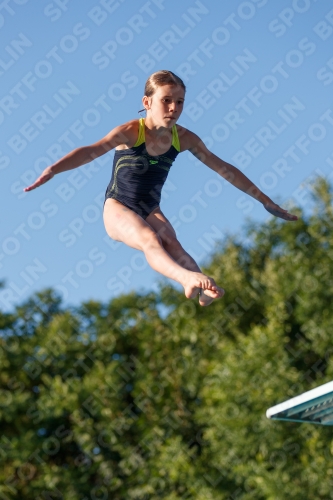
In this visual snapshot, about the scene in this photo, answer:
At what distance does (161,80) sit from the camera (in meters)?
4.52

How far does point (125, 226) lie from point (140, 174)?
1.31ft

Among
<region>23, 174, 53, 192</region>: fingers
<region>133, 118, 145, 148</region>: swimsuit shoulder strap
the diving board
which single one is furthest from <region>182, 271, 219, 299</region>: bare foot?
the diving board

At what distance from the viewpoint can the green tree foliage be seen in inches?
634

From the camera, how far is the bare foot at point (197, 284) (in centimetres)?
404

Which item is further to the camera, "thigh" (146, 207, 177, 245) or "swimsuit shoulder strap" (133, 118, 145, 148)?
"thigh" (146, 207, 177, 245)

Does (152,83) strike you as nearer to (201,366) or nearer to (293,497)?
(293,497)

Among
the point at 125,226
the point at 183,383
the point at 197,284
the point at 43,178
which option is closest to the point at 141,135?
the point at 125,226

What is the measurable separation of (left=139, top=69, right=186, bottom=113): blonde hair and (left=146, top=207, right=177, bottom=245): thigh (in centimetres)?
79

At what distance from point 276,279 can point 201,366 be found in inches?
109

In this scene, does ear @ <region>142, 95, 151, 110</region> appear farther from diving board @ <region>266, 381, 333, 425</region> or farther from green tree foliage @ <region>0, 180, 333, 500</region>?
green tree foliage @ <region>0, 180, 333, 500</region>

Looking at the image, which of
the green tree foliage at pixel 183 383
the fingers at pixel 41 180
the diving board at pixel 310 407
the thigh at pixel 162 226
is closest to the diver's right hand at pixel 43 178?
the fingers at pixel 41 180

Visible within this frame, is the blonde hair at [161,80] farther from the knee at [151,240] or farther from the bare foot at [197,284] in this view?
the bare foot at [197,284]

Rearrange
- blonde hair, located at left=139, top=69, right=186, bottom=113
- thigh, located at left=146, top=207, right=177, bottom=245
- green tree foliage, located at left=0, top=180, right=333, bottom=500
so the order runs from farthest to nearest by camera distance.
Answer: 1. green tree foliage, located at left=0, top=180, right=333, bottom=500
2. thigh, located at left=146, top=207, right=177, bottom=245
3. blonde hair, located at left=139, top=69, right=186, bottom=113

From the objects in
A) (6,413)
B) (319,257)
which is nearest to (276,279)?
(319,257)
